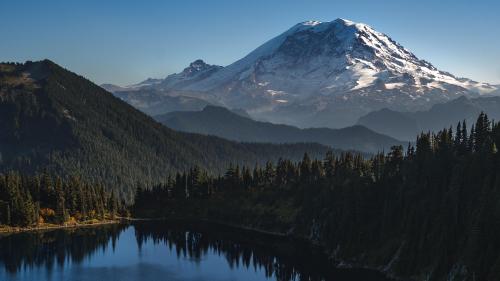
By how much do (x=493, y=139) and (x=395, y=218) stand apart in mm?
31093

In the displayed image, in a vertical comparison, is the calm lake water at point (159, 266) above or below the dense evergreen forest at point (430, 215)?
below

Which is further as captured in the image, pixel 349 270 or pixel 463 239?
pixel 349 270

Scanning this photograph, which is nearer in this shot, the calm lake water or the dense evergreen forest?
the dense evergreen forest

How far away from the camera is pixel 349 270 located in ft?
547

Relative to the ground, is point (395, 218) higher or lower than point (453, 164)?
lower

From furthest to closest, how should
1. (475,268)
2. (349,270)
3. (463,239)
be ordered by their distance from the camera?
(349,270), (463,239), (475,268)

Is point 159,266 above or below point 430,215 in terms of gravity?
below

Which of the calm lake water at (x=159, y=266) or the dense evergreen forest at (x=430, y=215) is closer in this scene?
the dense evergreen forest at (x=430, y=215)

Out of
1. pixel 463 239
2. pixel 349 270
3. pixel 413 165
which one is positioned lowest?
pixel 349 270

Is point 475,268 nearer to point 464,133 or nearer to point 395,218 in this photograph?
point 395,218

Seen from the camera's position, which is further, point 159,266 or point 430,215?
point 159,266

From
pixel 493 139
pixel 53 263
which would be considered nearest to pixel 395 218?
pixel 493 139

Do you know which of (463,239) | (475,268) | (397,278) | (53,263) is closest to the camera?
(475,268)

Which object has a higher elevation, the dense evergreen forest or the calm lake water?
the dense evergreen forest
